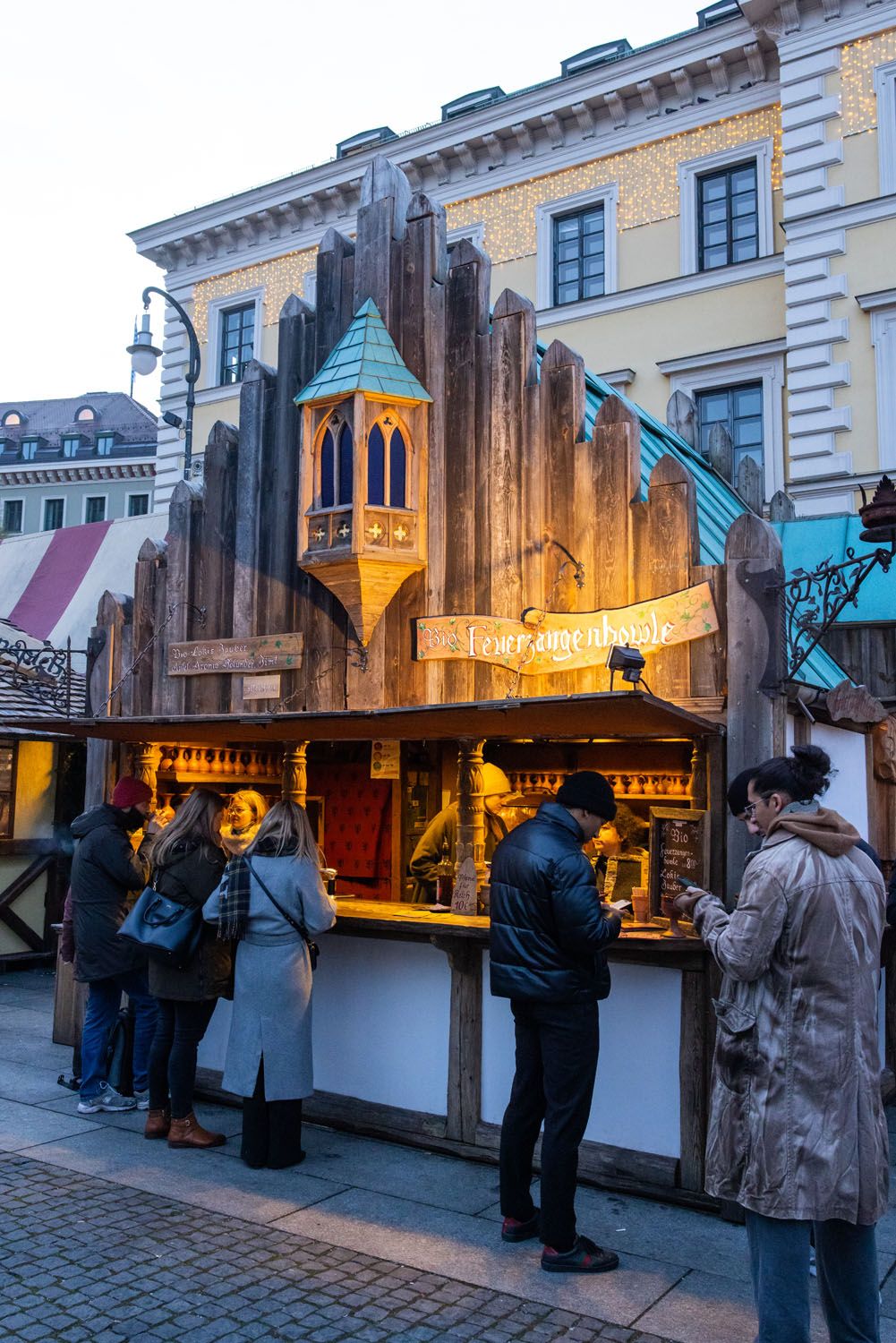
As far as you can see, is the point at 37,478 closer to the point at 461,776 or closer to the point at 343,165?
the point at 343,165

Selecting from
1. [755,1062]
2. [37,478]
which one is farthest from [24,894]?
[37,478]

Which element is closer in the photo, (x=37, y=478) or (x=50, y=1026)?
(x=50, y=1026)

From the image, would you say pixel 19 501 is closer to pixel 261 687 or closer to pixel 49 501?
pixel 49 501

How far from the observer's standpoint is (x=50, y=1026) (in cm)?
973

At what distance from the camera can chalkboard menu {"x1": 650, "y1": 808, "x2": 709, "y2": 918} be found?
6223 mm

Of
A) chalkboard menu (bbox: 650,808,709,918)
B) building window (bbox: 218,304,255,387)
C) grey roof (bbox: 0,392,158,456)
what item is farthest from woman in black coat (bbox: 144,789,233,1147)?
grey roof (bbox: 0,392,158,456)

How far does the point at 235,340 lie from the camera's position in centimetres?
2792

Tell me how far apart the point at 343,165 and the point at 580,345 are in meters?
7.69

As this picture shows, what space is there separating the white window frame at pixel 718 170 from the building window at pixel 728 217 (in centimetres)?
12

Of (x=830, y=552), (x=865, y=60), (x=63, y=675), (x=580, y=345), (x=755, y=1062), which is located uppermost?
(x=865, y=60)

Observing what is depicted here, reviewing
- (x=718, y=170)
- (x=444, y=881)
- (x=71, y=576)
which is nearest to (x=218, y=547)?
(x=444, y=881)

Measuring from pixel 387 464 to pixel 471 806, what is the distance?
2401 millimetres

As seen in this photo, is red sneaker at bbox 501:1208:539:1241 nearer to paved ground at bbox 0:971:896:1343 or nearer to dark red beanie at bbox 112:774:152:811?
paved ground at bbox 0:971:896:1343

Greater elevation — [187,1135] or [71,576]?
[71,576]
